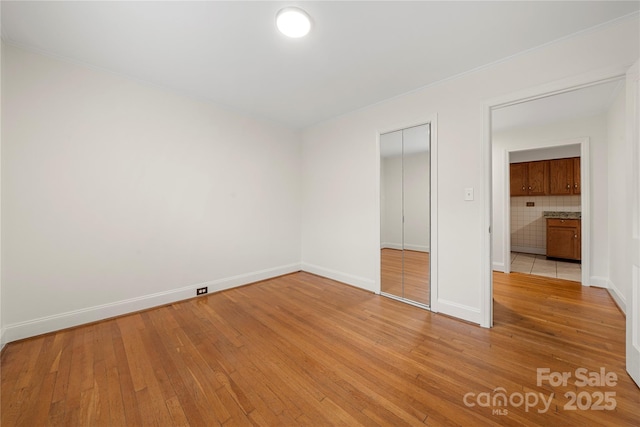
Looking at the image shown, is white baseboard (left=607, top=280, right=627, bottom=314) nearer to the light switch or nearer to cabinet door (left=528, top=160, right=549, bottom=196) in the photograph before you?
the light switch

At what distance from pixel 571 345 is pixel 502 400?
45.8 inches

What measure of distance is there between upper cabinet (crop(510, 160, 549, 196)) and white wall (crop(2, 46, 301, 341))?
20.0 feet

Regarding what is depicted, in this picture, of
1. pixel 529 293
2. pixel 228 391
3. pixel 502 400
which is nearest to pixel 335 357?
pixel 228 391

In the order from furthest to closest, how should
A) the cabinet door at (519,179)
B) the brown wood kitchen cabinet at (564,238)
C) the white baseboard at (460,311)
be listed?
the cabinet door at (519,179), the brown wood kitchen cabinet at (564,238), the white baseboard at (460,311)

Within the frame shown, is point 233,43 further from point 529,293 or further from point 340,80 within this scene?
point 529,293

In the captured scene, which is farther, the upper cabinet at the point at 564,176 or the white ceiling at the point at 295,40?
the upper cabinet at the point at 564,176

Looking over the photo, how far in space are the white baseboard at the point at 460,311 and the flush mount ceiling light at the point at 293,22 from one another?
2.97 meters

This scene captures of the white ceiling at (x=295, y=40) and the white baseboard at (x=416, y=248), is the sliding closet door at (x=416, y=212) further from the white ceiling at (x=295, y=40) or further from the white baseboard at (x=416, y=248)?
the white ceiling at (x=295, y=40)

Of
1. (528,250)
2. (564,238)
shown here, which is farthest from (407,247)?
(528,250)

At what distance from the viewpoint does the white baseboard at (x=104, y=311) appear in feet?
7.03

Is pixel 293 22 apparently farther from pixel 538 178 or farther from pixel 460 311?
pixel 538 178

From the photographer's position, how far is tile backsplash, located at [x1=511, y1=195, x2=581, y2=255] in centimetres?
547

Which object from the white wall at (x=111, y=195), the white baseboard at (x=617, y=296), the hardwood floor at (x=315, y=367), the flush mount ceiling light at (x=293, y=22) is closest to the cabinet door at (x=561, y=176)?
the white baseboard at (x=617, y=296)

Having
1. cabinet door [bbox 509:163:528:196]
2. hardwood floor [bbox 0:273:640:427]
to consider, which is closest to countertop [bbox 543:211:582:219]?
cabinet door [bbox 509:163:528:196]
